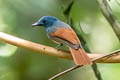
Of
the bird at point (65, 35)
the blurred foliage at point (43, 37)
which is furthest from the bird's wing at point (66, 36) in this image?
the blurred foliage at point (43, 37)

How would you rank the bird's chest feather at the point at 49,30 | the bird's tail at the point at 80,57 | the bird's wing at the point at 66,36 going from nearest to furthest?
the bird's tail at the point at 80,57 < the bird's wing at the point at 66,36 < the bird's chest feather at the point at 49,30

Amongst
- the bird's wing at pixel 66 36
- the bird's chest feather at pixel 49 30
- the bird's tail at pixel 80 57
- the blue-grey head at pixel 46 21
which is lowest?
the bird's tail at pixel 80 57

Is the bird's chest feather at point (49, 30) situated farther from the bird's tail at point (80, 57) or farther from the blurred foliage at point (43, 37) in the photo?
the bird's tail at point (80, 57)

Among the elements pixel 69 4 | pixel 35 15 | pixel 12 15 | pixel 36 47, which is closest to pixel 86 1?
pixel 69 4

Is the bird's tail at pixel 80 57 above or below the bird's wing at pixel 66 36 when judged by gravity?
below

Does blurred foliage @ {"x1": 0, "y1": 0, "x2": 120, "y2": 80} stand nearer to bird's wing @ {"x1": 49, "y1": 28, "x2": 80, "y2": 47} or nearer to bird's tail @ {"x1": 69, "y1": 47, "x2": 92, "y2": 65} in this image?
bird's wing @ {"x1": 49, "y1": 28, "x2": 80, "y2": 47}

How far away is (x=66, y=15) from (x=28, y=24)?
0.74 ft

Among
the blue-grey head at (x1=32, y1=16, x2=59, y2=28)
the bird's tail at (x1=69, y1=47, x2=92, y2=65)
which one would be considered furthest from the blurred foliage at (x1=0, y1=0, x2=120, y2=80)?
the bird's tail at (x1=69, y1=47, x2=92, y2=65)

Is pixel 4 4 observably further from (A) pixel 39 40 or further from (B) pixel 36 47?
(B) pixel 36 47

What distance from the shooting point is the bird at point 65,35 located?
4.81 ft

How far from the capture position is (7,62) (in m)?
1.90

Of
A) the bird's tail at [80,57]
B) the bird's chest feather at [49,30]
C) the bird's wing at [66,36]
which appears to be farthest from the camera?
the bird's chest feather at [49,30]

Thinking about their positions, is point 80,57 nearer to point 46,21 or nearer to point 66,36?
point 66,36

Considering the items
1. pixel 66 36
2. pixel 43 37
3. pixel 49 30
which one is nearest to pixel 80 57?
pixel 66 36
